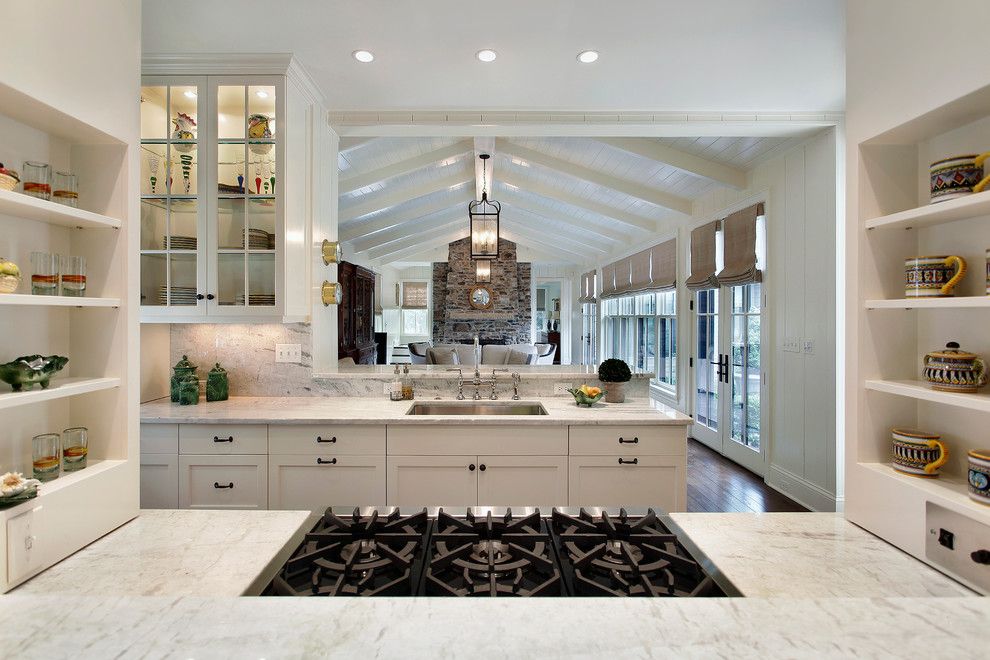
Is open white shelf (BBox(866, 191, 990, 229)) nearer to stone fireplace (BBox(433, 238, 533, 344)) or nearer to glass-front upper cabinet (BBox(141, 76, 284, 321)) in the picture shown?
glass-front upper cabinet (BBox(141, 76, 284, 321))

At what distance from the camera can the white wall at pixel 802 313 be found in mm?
3387

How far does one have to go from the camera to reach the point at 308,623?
808 mm

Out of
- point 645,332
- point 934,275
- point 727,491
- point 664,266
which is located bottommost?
point 727,491

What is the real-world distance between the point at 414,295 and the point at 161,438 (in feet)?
31.4

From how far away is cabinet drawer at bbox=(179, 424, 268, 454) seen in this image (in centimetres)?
246

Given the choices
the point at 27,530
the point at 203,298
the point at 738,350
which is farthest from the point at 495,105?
the point at 738,350

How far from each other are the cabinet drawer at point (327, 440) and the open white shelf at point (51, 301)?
4.52ft

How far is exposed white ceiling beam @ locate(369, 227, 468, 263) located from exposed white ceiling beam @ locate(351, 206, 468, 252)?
1154 mm

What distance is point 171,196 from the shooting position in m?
2.59

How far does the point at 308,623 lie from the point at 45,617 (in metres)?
0.44

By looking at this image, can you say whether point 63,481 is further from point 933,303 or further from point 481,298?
point 481,298

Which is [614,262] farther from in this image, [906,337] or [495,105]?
[906,337]

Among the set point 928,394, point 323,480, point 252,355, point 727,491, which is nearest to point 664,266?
point 727,491

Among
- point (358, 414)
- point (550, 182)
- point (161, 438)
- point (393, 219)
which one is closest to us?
point (161, 438)
